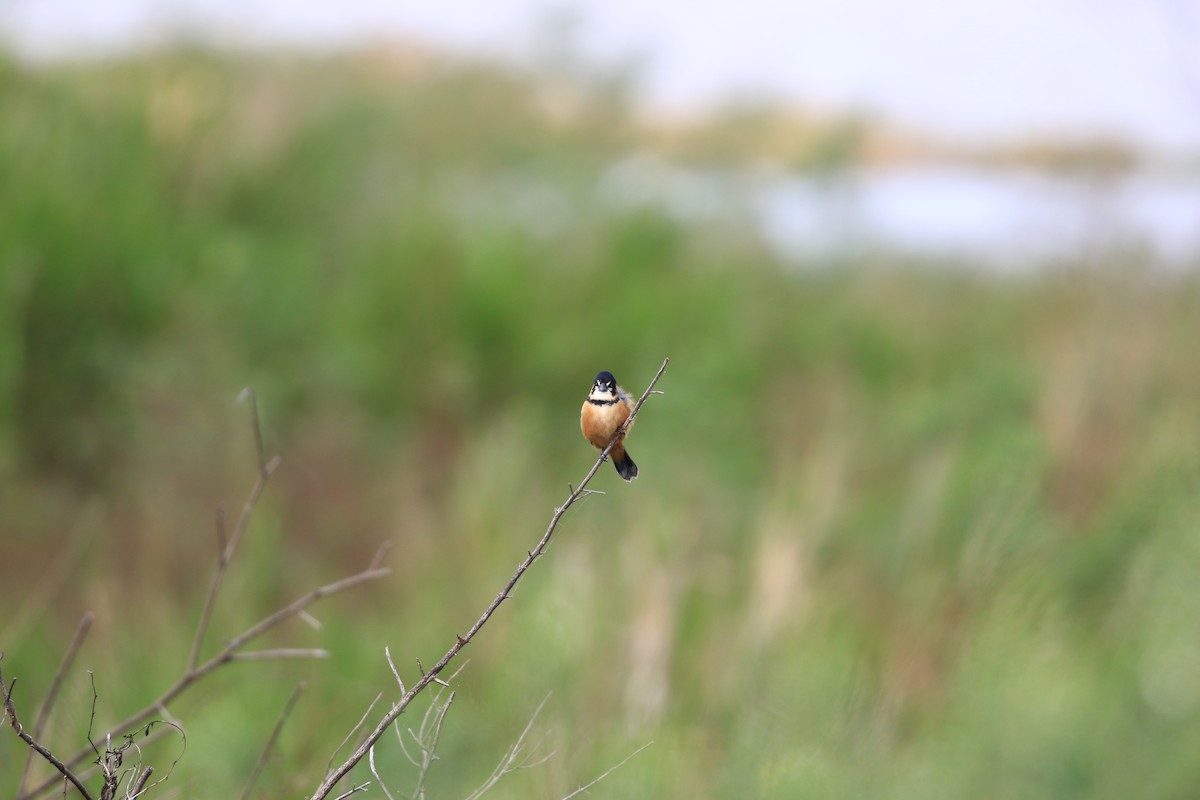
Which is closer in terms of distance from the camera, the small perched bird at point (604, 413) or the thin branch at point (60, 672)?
the thin branch at point (60, 672)

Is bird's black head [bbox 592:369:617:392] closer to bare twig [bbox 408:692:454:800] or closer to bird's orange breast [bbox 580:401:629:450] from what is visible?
bird's orange breast [bbox 580:401:629:450]

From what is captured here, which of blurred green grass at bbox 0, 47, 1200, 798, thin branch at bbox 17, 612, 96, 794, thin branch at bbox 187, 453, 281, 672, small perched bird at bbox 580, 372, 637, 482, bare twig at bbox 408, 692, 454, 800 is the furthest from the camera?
blurred green grass at bbox 0, 47, 1200, 798

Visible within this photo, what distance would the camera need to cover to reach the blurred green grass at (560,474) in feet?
12.3

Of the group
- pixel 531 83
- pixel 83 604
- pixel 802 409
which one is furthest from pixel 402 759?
pixel 531 83

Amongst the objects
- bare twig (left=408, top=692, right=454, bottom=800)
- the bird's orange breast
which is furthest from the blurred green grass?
bare twig (left=408, top=692, right=454, bottom=800)

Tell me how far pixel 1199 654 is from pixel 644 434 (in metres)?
4.58

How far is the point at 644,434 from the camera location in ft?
26.6

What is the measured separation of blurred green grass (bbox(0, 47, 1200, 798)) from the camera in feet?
12.3

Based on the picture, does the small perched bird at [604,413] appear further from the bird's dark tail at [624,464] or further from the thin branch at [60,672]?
the thin branch at [60,672]

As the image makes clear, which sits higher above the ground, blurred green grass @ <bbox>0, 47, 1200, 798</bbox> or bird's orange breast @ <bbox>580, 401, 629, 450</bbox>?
blurred green grass @ <bbox>0, 47, 1200, 798</bbox>

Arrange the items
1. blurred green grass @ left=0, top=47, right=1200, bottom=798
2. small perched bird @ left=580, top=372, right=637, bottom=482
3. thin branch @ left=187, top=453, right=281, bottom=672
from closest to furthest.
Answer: thin branch @ left=187, top=453, right=281, bottom=672, small perched bird @ left=580, top=372, right=637, bottom=482, blurred green grass @ left=0, top=47, right=1200, bottom=798

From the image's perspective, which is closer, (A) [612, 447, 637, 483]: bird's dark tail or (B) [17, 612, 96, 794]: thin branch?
(B) [17, 612, 96, 794]: thin branch

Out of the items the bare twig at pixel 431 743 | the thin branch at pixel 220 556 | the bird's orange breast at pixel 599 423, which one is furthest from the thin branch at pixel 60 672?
the bird's orange breast at pixel 599 423

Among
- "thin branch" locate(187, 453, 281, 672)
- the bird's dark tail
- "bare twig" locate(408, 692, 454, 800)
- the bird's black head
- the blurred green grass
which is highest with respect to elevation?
the blurred green grass
